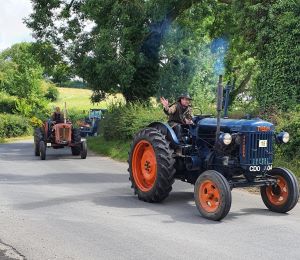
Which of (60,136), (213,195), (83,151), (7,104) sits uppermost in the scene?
(7,104)

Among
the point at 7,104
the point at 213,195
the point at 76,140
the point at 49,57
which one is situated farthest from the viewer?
the point at 7,104

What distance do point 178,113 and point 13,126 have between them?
3113 cm

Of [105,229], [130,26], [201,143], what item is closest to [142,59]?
[130,26]

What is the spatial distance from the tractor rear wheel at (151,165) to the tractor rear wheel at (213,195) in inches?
33.7

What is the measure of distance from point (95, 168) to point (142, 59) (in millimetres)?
7115

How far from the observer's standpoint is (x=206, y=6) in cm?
2238

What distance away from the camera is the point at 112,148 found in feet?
60.9

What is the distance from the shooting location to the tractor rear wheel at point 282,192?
25.7 feet

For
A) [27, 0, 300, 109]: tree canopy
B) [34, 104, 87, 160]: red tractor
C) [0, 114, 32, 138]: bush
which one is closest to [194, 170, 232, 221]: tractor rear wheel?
[27, 0, 300, 109]: tree canopy

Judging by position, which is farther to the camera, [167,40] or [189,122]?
[167,40]

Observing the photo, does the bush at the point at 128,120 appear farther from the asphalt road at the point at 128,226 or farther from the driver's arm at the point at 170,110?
the driver's arm at the point at 170,110

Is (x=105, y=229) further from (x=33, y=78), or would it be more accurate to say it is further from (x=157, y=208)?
(x=33, y=78)

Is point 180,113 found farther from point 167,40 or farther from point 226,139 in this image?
point 167,40

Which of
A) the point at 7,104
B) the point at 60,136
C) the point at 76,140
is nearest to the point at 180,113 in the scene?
the point at 76,140
